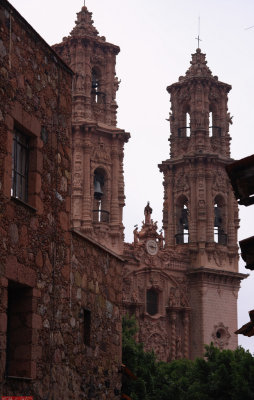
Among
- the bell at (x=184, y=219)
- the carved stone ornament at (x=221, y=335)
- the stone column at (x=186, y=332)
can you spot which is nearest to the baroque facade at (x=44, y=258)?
the stone column at (x=186, y=332)

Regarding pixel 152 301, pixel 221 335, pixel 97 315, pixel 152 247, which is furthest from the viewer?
pixel 221 335

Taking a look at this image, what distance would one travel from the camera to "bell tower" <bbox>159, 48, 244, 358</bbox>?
52.9m

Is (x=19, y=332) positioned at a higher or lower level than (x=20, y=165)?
lower

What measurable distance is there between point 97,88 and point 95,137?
3499 mm

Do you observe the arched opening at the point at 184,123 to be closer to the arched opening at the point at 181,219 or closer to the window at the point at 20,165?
the arched opening at the point at 181,219

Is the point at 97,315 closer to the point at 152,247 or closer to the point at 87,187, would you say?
the point at 87,187

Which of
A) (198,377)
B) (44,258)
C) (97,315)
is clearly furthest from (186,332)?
(44,258)

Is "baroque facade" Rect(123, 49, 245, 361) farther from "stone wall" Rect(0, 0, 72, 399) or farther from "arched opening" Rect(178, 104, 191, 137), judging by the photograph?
"stone wall" Rect(0, 0, 72, 399)

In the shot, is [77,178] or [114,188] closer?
[77,178]

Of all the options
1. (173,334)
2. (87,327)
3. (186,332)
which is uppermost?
(186,332)

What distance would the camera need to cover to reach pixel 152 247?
2051 inches

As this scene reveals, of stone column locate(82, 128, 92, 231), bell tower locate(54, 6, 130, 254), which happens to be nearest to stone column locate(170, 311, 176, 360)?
bell tower locate(54, 6, 130, 254)

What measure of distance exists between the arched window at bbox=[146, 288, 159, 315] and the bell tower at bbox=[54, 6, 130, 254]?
13.2 ft

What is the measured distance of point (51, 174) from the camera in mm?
13391
